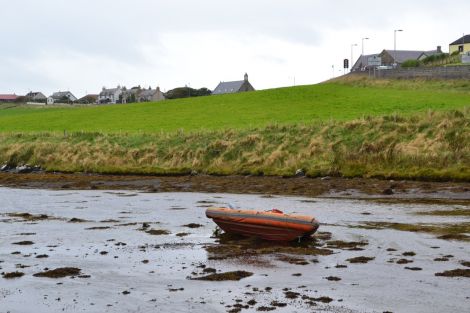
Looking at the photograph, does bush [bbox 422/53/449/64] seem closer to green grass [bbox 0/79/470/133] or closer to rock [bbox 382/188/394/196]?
green grass [bbox 0/79/470/133]

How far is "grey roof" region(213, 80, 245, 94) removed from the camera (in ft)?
478

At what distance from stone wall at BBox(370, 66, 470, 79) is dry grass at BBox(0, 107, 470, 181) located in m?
35.8

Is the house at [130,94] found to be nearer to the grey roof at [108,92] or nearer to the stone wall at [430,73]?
the grey roof at [108,92]

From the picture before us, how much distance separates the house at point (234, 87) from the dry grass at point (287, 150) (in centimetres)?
9597

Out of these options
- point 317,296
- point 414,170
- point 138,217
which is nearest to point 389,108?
point 414,170

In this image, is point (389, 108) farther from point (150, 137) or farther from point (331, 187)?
point (331, 187)

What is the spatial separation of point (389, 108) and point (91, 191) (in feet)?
94.2

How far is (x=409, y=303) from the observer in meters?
12.5

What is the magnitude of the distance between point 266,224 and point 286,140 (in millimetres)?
21802

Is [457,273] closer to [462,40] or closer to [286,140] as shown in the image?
[286,140]

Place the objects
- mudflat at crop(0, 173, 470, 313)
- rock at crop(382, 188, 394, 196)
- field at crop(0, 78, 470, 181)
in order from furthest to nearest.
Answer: field at crop(0, 78, 470, 181)
rock at crop(382, 188, 394, 196)
mudflat at crop(0, 173, 470, 313)

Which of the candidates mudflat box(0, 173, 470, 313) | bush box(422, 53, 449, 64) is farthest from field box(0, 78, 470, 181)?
bush box(422, 53, 449, 64)

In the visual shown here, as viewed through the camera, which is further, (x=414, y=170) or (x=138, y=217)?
(x=414, y=170)

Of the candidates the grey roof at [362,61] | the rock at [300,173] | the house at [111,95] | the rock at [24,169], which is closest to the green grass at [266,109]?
the rock at [24,169]
